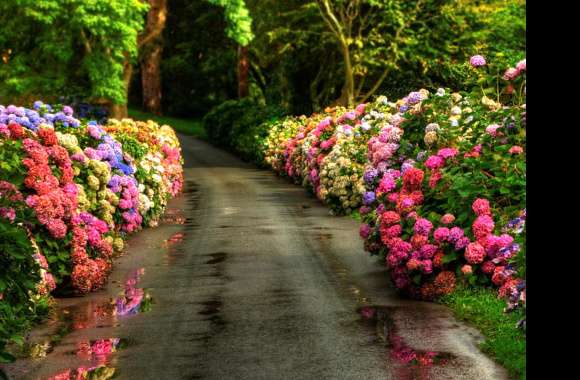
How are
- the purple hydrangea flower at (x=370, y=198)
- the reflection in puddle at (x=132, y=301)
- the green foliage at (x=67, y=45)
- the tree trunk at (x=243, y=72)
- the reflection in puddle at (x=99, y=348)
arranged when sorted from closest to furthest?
the reflection in puddle at (x=99, y=348) < the reflection in puddle at (x=132, y=301) < the purple hydrangea flower at (x=370, y=198) < the green foliage at (x=67, y=45) < the tree trunk at (x=243, y=72)

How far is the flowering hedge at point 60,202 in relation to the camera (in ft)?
25.9

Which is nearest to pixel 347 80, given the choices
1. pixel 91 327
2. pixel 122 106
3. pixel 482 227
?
pixel 122 106

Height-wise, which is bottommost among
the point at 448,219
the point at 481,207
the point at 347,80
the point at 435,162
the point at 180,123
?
the point at 180,123

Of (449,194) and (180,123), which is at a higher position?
(449,194)

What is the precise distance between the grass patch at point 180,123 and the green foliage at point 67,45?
20.0 m

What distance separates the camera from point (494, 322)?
8.98m

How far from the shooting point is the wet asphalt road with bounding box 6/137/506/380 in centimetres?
768

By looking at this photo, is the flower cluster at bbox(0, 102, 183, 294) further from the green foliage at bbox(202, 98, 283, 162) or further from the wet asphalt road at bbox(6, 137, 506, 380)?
the green foliage at bbox(202, 98, 283, 162)

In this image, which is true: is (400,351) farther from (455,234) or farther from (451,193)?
(451,193)

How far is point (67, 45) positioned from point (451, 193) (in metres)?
23.6

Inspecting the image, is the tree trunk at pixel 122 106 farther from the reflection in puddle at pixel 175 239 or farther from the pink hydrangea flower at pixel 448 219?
the pink hydrangea flower at pixel 448 219

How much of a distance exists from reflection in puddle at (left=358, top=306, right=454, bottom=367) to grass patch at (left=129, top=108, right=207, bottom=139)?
44.6 meters

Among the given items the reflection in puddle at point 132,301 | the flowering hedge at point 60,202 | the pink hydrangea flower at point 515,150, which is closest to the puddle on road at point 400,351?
the reflection in puddle at point 132,301
